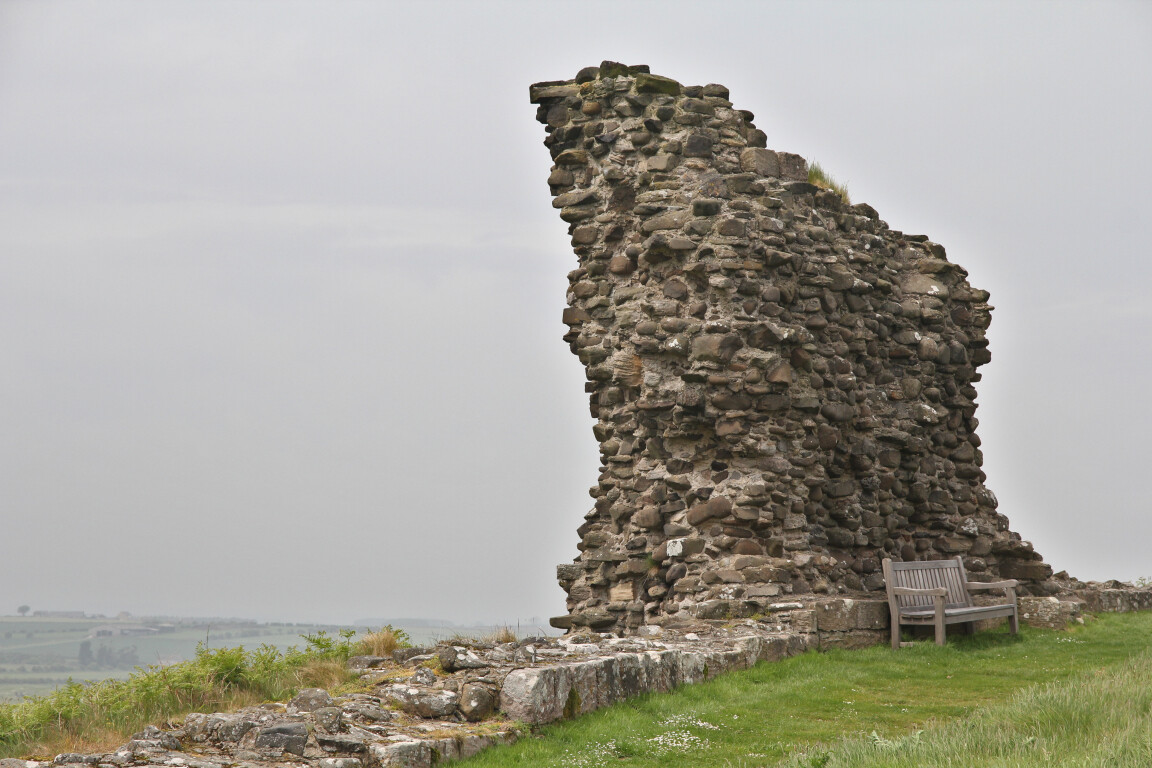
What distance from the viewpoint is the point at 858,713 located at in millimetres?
8336

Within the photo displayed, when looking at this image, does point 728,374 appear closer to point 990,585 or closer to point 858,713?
point 990,585

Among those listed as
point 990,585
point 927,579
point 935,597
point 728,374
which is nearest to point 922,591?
point 935,597

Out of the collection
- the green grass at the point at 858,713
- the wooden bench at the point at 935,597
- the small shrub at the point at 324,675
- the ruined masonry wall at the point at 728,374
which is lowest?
the green grass at the point at 858,713

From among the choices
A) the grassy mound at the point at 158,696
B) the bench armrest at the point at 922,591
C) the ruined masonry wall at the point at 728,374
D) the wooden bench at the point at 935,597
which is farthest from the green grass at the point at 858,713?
the grassy mound at the point at 158,696

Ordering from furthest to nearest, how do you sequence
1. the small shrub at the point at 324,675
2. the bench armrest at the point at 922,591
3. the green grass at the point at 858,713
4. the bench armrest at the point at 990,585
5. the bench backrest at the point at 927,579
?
the bench armrest at the point at 990,585 → the bench backrest at the point at 927,579 → the bench armrest at the point at 922,591 → the small shrub at the point at 324,675 → the green grass at the point at 858,713

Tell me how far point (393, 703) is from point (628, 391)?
6745 millimetres

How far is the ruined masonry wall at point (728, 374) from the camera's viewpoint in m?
12.2

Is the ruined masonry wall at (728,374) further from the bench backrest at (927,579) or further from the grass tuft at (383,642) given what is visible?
the grass tuft at (383,642)

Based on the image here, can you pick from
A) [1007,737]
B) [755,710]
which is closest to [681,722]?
[755,710]

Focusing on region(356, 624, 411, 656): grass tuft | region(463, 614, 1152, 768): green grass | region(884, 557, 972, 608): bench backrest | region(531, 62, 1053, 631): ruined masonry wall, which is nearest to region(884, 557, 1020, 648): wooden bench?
region(884, 557, 972, 608): bench backrest

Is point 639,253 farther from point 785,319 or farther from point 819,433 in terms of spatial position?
point 819,433

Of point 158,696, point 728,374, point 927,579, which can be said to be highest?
point 728,374

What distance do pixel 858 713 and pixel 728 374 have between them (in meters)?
4.63

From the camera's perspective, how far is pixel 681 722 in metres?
7.55
